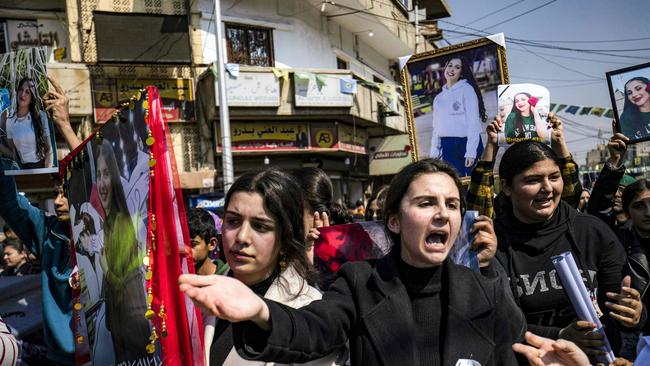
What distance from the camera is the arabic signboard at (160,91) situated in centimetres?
1370

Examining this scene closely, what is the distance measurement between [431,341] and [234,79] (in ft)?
42.0

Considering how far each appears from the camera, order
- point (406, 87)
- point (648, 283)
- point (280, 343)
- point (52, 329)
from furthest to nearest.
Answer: point (406, 87) → point (52, 329) → point (648, 283) → point (280, 343)

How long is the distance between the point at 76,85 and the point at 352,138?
304 inches

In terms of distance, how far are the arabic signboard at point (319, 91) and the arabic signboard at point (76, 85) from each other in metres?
5.03

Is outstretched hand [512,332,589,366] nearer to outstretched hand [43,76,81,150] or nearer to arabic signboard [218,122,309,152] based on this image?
outstretched hand [43,76,81,150]

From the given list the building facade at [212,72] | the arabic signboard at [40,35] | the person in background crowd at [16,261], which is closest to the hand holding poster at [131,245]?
the person in background crowd at [16,261]

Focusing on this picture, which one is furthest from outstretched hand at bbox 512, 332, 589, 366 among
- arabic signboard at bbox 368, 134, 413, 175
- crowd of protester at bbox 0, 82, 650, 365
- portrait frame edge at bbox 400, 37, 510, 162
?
arabic signboard at bbox 368, 134, 413, 175

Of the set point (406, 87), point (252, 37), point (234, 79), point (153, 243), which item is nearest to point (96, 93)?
point (234, 79)

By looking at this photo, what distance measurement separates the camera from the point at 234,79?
1382cm

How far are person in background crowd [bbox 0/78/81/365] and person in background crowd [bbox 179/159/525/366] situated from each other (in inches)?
69.0

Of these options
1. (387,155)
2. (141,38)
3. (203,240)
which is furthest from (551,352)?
(387,155)

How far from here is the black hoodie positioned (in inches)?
87.9

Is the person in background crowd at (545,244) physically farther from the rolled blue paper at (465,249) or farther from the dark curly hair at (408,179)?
the dark curly hair at (408,179)

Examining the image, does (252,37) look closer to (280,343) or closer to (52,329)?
(52,329)
